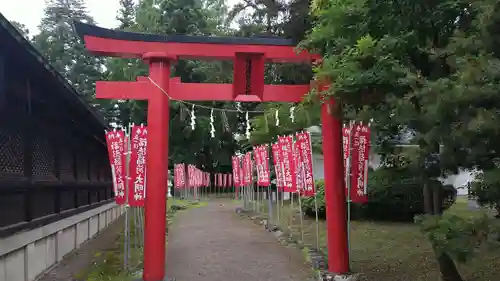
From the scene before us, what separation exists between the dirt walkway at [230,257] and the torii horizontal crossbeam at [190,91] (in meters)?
3.57

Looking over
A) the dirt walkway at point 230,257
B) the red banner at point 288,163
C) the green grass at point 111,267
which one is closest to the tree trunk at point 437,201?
the dirt walkway at point 230,257

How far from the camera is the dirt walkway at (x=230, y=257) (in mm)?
10328

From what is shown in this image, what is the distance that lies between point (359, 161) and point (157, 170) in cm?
389

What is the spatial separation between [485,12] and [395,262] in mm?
7199

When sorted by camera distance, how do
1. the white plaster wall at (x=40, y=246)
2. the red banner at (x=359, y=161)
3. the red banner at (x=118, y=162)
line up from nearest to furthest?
the white plaster wall at (x=40, y=246) < the red banner at (x=359, y=161) < the red banner at (x=118, y=162)

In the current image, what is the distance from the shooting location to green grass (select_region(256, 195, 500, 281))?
28.9 feet

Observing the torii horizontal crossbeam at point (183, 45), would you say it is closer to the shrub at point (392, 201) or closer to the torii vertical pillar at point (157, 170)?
the torii vertical pillar at point (157, 170)

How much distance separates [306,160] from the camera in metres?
12.4

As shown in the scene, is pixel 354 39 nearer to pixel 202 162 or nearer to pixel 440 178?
pixel 440 178

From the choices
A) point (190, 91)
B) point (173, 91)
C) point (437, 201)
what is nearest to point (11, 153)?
point (173, 91)

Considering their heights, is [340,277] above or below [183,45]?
below

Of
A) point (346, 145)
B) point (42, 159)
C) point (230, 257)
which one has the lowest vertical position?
point (230, 257)

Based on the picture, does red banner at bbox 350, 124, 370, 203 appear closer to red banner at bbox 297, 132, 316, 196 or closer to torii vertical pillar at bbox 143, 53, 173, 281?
red banner at bbox 297, 132, 316, 196

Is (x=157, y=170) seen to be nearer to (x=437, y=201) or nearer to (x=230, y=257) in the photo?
(x=230, y=257)
